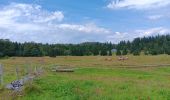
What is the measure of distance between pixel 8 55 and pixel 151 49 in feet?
244

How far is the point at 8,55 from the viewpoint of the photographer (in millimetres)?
149125

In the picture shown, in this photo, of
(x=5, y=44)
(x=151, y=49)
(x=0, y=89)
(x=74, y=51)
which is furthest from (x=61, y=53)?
(x=0, y=89)

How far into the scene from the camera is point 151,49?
188 m

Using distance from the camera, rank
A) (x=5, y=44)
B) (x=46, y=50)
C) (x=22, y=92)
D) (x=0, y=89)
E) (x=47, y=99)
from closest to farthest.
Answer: (x=47, y=99)
(x=22, y=92)
(x=0, y=89)
(x=5, y=44)
(x=46, y=50)

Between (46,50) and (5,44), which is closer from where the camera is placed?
(5,44)

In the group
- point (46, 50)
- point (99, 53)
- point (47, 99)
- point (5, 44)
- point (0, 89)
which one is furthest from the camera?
point (99, 53)

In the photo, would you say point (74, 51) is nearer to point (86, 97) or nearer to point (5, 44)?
point (5, 44)

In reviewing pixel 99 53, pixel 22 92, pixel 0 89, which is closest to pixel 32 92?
pixel 22 92

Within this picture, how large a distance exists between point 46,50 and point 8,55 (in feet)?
70.0

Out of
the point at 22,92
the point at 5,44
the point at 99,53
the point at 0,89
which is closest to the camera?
the point at 22,92

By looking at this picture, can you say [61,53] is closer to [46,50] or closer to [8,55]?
[46,50]

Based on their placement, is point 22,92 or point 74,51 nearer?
point 22,92

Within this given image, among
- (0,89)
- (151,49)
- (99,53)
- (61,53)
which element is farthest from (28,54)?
(0,89)

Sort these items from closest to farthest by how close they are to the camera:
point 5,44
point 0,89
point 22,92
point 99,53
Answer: point 22,92, point 0,89, point 5,44, point 99,53
